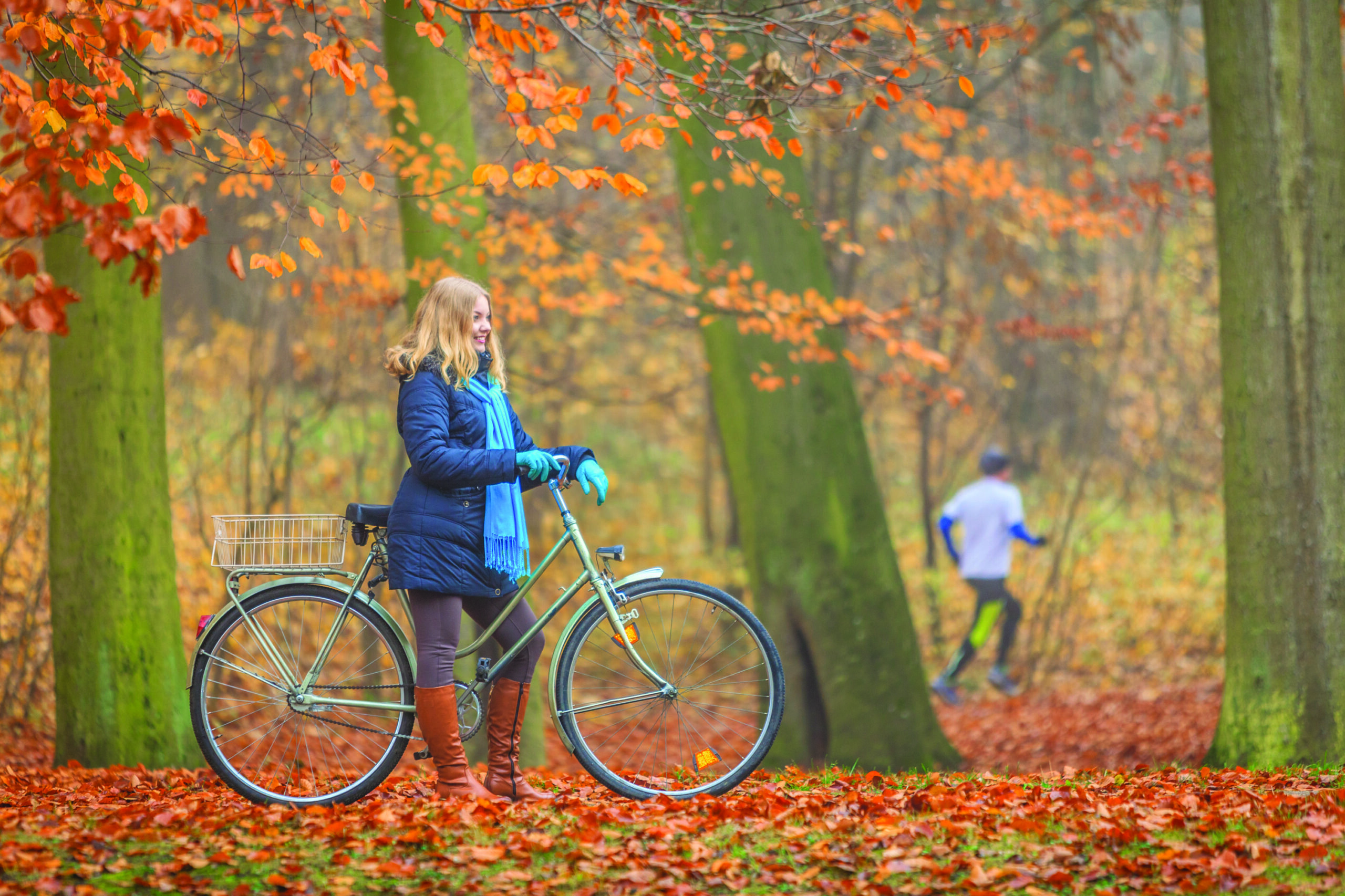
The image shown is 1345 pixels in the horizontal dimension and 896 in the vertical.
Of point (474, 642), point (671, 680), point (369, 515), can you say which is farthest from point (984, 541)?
point (369, 515)

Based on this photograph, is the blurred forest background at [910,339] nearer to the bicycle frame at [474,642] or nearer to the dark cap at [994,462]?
the dark cap at [994,462]

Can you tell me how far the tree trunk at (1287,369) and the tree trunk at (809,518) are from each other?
2.17 metres

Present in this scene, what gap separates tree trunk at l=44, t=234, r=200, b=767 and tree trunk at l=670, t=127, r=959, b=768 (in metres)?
3.47

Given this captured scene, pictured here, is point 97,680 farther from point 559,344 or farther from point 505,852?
point 559,344

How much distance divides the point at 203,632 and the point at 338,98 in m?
8.87

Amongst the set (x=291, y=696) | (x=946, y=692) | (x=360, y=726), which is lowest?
(x=946, y=692)

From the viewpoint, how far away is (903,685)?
7195 mm

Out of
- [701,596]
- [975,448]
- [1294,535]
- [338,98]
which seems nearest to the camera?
[701,596]

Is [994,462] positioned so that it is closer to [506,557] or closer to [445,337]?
[506,557]

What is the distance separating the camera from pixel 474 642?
159 inches

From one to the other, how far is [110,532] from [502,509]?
258 centimetres

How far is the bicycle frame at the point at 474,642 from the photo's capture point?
12.9 ft

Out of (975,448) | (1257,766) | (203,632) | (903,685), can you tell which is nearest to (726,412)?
(903,685)

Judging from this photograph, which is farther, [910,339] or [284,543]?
[910,339]
